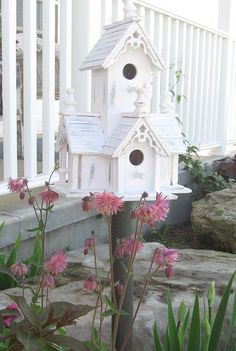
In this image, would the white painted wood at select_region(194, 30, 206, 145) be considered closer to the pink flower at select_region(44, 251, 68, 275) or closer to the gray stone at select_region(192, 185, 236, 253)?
the gray stone at select_region(192, 185, 236, 253)

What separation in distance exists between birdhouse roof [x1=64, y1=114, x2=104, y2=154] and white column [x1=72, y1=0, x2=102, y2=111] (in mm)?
1841

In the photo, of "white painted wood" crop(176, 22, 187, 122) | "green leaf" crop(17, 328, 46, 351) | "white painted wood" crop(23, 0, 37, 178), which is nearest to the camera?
"green leaf" crop(17, 328, 46, 351)

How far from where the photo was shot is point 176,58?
15.0 ft

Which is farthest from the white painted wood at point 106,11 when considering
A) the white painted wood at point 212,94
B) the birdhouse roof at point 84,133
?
the birdhouse roof at point 84,133

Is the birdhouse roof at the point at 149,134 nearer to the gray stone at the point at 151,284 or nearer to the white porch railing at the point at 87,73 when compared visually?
the gray stone at the point at 151,284

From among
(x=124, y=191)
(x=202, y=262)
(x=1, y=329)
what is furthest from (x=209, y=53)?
(x=1, y=329)

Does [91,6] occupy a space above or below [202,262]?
above

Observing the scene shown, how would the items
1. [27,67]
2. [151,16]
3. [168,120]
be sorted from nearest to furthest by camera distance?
[168,120] < [27,67] < [151,16]

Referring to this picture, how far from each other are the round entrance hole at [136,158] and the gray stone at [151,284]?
0.67 meters

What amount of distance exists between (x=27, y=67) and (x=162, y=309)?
1636 mm

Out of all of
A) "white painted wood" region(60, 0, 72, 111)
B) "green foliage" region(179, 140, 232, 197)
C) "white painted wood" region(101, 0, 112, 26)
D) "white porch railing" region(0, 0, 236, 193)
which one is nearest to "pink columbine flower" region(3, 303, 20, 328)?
"white porch railing" region(0, 0, 236, 193)

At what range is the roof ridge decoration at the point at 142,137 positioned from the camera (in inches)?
60.2

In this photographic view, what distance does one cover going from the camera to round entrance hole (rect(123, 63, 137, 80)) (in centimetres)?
169

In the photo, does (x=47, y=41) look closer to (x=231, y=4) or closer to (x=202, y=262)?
(x=202, y=262)
